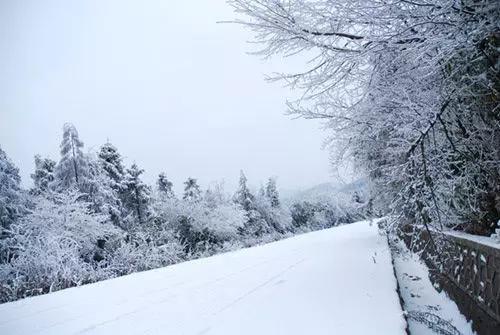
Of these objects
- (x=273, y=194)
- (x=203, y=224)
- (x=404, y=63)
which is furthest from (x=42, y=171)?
(x=404, y=63)

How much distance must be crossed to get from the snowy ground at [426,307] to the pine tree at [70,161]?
2282cm

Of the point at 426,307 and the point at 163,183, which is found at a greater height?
the point at 163,183

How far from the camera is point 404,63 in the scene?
15.0 feet

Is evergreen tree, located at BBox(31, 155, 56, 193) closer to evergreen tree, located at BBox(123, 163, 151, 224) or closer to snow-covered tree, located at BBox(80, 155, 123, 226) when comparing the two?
evergreen tree, located at BBox(123, 163, 151, 224)

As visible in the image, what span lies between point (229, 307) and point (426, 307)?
11.5 ft

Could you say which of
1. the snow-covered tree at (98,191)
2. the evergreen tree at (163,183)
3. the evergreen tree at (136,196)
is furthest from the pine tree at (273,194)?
the snow-covered tree at (98,191)

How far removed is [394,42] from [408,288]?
6069 millimetres

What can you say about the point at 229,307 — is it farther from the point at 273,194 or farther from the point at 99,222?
the point at 273,194

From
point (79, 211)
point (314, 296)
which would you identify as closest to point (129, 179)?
point (79, 211)

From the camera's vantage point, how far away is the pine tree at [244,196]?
5159 centimetres

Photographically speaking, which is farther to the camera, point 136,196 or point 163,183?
point 163,183

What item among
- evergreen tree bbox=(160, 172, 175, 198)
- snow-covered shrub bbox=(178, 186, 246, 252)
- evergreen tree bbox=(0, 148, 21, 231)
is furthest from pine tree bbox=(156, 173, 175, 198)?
evergreen tree bbox=(0, 148, 21, 231)

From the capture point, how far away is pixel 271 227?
52.9 meters

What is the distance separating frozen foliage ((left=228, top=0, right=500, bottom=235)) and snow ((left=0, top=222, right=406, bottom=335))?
1229mm
